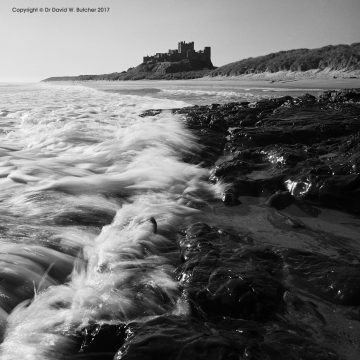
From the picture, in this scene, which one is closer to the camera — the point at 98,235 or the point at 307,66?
the point at 98,235

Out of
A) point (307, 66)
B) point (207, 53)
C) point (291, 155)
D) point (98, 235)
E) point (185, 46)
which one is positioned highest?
point (185, 46)

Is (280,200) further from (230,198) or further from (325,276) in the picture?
(325,276)

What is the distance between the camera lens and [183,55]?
4737 inches

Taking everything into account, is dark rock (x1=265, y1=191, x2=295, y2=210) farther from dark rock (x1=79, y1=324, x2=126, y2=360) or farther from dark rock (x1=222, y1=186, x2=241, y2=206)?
dark rock (x1=79, y1=324, x2=126, y2=360)

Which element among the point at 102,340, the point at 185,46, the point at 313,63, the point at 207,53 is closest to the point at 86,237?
the point at 102,340

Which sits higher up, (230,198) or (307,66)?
(307,66)

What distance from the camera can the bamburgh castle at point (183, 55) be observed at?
115 m

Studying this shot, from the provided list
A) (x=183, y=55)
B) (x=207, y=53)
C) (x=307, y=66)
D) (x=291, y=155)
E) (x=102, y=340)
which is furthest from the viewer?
(x=183, y=55)

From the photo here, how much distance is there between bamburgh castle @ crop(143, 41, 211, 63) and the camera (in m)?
115

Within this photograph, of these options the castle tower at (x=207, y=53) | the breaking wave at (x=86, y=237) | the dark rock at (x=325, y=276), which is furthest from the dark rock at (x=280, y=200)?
the castle tower at (x=207, y=53)

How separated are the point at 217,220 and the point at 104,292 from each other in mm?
1776

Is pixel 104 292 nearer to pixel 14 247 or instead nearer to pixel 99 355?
pixel 99 355

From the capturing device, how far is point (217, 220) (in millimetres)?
4035

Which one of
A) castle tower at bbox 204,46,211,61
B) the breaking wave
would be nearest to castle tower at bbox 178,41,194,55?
castle tower at bbox 204,46,211,61
